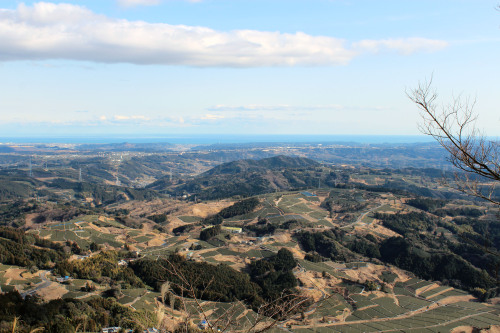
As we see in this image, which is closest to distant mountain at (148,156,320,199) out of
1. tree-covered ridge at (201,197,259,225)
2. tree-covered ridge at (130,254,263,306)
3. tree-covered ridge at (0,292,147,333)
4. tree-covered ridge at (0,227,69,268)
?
tree-covered ridge at (201,197,259,225)

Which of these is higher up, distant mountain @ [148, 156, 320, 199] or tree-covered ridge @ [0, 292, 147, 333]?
tree-covered ridge @ [0, 292, 147, 333]

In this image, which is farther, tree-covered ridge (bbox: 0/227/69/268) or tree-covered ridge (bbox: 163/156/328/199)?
tree-covered ridge (bbox: 163/156/328/199)

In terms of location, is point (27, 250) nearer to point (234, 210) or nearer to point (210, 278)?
point (210, 278)

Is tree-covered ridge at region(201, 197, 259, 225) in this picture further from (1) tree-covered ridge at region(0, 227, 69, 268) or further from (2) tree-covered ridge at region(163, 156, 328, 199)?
(1) tree-covered ridge at region(0, 227, 69, 268)

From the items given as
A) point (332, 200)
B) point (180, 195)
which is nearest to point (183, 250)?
point (332, 200)

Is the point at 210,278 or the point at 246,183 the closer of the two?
the point at 210,278

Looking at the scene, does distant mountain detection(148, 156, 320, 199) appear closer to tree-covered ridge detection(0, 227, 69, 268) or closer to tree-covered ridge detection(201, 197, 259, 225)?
tree-covered ridge detection(201, 197, 259, 225)

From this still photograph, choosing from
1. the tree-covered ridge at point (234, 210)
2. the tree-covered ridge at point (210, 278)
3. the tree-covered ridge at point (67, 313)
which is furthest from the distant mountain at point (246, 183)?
the tree-covered ridge at point (67, 313)

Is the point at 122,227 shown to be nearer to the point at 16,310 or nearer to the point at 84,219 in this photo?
the point at 84,219

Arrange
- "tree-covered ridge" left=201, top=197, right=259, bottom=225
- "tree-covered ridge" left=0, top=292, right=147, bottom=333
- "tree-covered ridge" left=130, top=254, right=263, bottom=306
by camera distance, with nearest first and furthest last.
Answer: "tree-covered ridge" left=0, top=292, right=147, bottom=333
"tree-covered ridge" left=130, top=254, right=263, bottom=306
"tree-covered ridge" left=201, top=197, right=259, bottom=225

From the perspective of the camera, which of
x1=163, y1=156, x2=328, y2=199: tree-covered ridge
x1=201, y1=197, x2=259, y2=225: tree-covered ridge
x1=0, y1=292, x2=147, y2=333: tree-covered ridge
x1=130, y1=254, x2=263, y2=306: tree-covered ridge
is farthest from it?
x1=163, y1=156, x2=328, y2=199: tree-covered ridge

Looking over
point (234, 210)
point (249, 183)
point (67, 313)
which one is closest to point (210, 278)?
point (67, 313)
